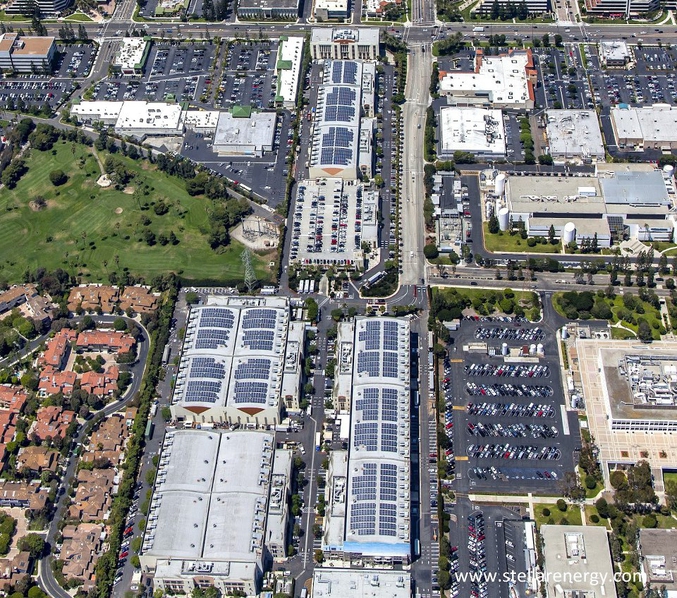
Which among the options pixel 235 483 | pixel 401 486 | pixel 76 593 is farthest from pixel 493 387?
pixel 76 593

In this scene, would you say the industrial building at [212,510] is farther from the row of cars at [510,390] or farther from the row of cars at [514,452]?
the row of cars at [510,390]

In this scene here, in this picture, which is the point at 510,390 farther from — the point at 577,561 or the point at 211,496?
the point at 211,496

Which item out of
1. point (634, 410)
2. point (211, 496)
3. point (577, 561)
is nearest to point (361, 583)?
point (211, 496)

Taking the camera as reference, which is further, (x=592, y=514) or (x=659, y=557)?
(x=592, y=514)

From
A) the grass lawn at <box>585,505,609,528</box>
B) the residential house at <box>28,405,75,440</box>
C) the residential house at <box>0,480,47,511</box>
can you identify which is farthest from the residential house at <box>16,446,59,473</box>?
the grass lawn at <box>585,505,609,528</box>

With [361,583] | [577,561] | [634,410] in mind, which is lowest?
[361,583]

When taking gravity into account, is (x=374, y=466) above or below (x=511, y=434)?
below
